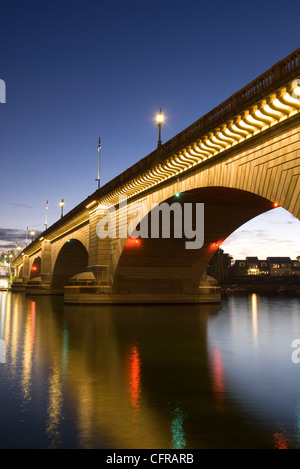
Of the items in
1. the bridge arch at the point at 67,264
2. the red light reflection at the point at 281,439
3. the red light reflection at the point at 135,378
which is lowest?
the red light reflection at the point at 135,378

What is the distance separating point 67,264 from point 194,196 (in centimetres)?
4740

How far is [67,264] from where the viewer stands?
71.9 m

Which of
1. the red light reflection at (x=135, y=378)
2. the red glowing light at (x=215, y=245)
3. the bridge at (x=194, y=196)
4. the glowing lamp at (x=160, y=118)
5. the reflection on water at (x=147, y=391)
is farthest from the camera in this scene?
the red glowing light at (x=215, y=245)

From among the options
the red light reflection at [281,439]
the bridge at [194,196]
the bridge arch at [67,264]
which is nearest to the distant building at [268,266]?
the bridge arch at [67,264]

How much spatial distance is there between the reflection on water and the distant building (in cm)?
13464

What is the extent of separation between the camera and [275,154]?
16.6 metres

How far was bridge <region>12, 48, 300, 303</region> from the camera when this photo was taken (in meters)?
15.7

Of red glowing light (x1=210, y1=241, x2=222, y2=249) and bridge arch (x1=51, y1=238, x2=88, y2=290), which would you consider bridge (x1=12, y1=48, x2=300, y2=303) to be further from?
bridge arch (x1=51, y1=238, x2=88, y2=290)

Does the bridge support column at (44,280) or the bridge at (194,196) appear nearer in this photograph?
the bridge at (194,196)

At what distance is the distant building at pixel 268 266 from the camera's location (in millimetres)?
153750

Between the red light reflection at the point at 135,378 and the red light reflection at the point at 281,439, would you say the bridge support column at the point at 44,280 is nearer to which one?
the red light reflection at the point at 135,378

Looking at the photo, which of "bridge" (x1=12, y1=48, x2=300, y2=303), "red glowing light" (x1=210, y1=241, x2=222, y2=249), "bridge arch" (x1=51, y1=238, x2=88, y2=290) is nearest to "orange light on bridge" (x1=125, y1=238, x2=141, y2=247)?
"bridge" (x1=12, y1=48, x2=300, y2=303)

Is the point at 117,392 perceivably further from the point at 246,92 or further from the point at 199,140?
the point at 199,140

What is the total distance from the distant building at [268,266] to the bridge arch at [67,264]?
89.3 metres
